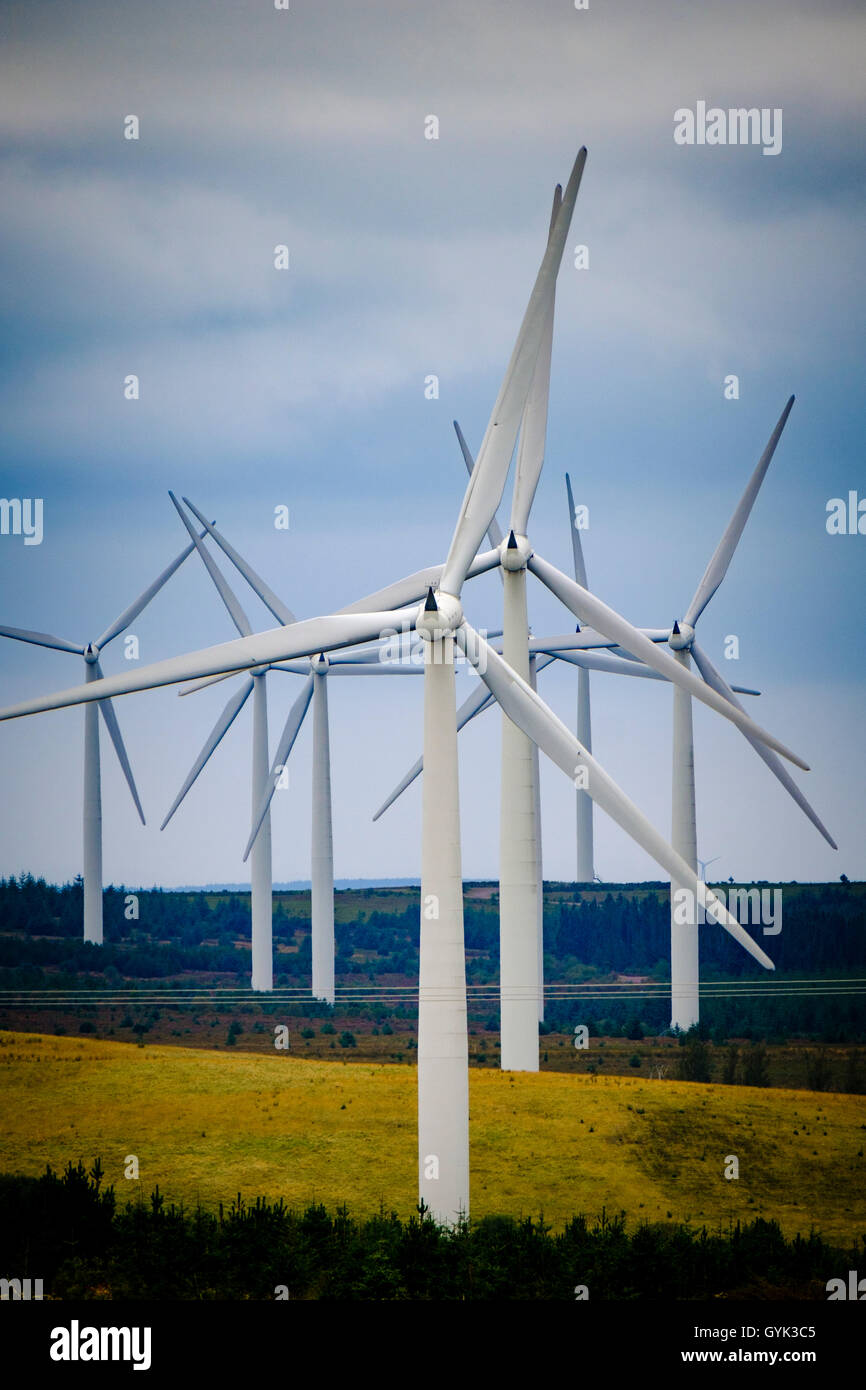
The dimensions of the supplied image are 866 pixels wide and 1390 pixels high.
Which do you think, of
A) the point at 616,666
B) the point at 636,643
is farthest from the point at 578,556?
the point at 636,643

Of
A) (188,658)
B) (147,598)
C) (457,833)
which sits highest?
(147,598)

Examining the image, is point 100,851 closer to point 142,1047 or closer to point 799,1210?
point 142,1047

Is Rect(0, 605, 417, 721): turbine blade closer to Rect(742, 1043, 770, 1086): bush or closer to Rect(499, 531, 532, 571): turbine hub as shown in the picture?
Rect(499, 531, 532, 571): turbine hub

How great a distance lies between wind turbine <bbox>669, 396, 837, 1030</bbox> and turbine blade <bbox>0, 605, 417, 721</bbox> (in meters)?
39.6

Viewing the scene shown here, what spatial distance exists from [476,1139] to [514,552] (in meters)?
20.5

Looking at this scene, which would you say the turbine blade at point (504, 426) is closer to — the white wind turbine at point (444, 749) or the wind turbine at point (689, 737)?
the white wind turbine at point (444, 749)

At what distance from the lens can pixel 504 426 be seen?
49812mm

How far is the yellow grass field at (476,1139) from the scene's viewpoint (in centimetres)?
5547

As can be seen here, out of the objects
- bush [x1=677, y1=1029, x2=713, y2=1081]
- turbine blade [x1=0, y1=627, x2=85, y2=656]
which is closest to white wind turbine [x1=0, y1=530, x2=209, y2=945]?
turbine blade [x1=0, y1=627, x2=85, y2=656]

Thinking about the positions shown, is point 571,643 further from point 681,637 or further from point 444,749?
point 444,749
